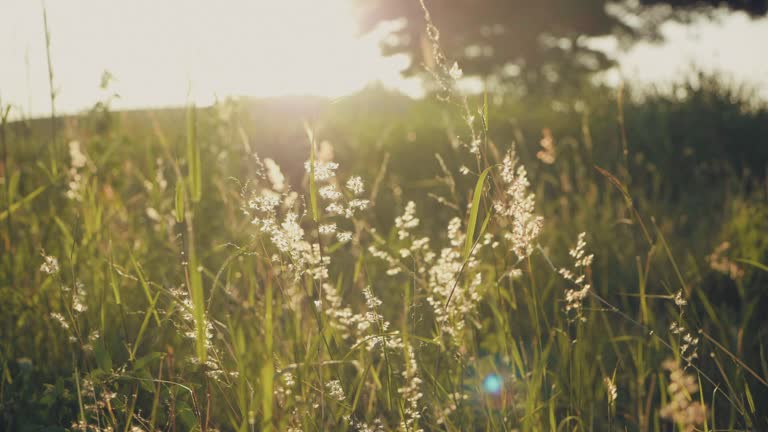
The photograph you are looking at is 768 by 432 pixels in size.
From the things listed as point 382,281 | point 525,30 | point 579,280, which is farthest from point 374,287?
point 525,30

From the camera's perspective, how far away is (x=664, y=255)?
248cm

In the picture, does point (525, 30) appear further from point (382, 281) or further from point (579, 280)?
point (579, 280)

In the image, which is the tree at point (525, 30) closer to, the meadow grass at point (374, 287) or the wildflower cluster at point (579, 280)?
the meadow grass at point (374, 287)

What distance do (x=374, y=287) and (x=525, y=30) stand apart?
14728 millimetres

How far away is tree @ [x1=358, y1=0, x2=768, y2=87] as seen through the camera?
15.1m

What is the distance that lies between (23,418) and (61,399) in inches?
3.1

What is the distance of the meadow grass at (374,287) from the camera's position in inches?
40.3

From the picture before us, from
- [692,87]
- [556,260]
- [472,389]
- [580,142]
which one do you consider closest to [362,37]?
[692,87]

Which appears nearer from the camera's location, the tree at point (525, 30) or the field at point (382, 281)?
the field at point (382, 281)

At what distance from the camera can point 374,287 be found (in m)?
2.45

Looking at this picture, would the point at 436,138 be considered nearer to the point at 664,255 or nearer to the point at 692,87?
the point at 664,255

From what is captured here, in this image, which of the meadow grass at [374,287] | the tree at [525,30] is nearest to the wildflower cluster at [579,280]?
the meadow grass at [374,287]

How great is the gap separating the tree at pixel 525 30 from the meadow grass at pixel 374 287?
10.9 metres

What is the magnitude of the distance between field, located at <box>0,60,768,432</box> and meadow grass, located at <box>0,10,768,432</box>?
0.01m
